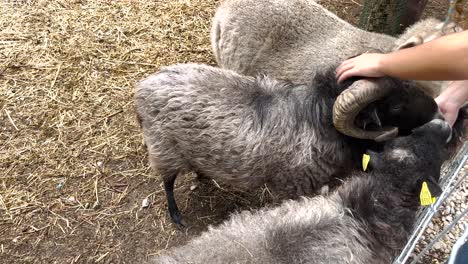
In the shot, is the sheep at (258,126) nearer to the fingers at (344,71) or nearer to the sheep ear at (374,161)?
the fingers at (344,71)

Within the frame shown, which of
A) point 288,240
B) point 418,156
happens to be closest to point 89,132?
point 288,240

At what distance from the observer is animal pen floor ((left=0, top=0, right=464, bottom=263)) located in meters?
3.64

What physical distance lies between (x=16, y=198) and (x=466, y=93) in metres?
3.79

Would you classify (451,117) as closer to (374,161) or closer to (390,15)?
(374,161)

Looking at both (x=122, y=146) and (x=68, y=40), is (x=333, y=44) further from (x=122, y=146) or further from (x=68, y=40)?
(x=68, y=40)

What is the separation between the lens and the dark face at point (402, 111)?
9.66 feet

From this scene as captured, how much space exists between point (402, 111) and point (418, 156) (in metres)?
0.60

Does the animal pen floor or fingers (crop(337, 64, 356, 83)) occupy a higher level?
fingers (crop(337, 64, 356, 83))

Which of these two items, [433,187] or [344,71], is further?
[344,71]

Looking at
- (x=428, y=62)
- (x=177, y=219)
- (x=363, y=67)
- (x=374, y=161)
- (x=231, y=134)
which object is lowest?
(x=177, y=219)

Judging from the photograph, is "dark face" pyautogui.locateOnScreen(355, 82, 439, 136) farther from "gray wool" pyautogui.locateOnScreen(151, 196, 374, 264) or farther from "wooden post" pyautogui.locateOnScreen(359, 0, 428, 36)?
"wooden post" pyautogui.locateOnScreen(359, 0, 428, 36)

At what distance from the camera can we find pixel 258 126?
10.6 ft

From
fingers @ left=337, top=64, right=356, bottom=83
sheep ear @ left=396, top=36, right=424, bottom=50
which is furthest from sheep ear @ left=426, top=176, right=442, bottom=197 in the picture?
sheep ear @ left=396, top=36, right=424, bottom=50

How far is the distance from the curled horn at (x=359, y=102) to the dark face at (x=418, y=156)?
11.5 inches
